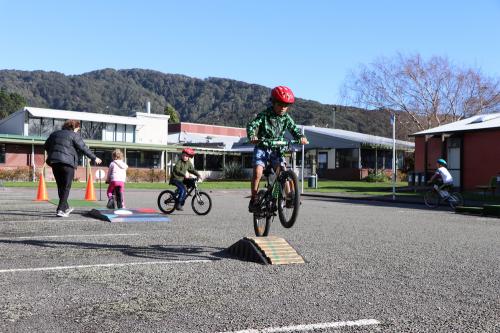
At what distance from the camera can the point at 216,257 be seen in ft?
21.8

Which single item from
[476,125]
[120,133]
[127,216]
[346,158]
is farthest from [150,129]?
[127,216]

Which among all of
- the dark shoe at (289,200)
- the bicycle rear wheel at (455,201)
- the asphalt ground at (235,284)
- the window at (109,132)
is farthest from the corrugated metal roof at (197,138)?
the dark shoe at (289,200)

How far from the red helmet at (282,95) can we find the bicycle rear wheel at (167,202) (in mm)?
7143

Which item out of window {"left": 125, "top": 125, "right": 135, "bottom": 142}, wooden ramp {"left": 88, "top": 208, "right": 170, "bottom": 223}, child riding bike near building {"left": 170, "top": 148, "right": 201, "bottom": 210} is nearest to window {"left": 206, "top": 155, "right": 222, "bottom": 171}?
window {"left": 125, "top": 125, "right": 135, "bottom": 142}

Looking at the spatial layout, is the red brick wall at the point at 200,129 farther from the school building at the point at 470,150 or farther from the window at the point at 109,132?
the school building at the point at 470,150

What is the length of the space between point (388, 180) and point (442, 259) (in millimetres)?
42358

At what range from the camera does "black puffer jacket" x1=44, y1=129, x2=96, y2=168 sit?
1016cm

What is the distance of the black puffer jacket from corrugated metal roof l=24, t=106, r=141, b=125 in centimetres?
3913

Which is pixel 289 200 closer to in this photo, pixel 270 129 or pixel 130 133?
pixel 270 129

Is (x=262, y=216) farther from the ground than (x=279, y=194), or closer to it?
closer to it

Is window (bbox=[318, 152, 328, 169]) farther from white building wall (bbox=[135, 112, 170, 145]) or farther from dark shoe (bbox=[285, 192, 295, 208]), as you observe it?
dark shoe (bbox=[285, 192, 295, 208])

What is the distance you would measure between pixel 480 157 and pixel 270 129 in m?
22.7

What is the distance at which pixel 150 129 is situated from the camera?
56812 millimetres

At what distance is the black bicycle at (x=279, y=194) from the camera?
6.77 metres
